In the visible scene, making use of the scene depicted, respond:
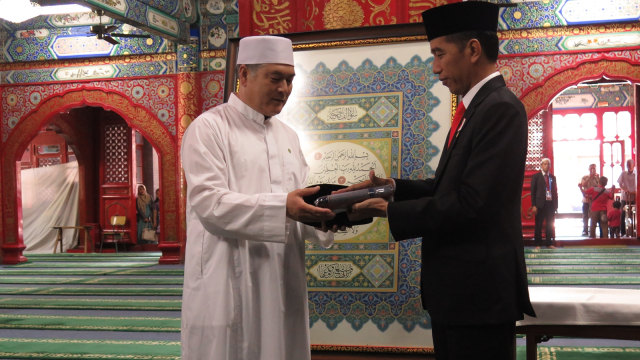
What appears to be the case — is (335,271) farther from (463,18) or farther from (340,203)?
(463,18)

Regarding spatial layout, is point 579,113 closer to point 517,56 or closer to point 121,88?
point 517,56

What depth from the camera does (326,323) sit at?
2.94m

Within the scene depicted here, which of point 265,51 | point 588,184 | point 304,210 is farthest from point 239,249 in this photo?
point 588,184

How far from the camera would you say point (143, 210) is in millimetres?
11328

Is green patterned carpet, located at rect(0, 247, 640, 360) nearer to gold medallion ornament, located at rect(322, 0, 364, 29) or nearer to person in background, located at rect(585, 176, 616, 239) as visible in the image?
person in background, located at rect(585, 176, 616, 239)

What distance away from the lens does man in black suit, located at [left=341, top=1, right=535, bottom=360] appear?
60.4 inches

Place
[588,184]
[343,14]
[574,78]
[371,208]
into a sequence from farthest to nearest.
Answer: [588,184] < [574,78] < [343,14] < [371,208]

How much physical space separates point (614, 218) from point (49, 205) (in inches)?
394

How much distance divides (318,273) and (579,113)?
12.5 meters

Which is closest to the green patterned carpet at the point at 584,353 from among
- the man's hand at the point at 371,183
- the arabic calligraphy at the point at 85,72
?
the man's hand at the point at 371,183

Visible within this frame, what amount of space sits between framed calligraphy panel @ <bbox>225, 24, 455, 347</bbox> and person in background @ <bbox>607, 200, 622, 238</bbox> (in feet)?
31.8

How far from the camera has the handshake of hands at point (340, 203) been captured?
1.72 metres

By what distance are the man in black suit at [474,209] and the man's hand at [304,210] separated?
212mm

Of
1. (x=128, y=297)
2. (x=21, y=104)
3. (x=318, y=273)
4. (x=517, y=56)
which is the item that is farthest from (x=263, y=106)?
(x=21, y=104)
